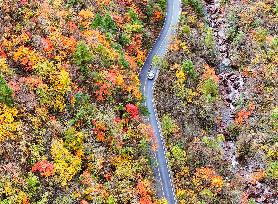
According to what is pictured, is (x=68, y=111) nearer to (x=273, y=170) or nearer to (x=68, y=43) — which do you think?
(x=68, y=43)

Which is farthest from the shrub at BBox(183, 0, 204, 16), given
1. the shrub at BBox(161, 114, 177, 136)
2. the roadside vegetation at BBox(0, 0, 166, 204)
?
the shrub at BBox(161, 114, 177, 136)

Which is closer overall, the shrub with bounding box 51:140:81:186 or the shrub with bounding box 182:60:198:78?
the shrub with bounding box 51:140:81:186

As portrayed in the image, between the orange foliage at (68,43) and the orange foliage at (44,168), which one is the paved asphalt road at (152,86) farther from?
the orange foliage at (44,168)


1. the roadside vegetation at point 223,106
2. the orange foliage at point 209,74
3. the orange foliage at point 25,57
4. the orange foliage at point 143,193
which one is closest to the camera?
the orange foliage at point 143,193

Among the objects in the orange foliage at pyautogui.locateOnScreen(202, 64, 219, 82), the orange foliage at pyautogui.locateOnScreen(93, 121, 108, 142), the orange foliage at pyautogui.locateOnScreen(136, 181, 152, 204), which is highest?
the orange foliage at pyautogui.locateOnScreen(202, 64, 219, 82)

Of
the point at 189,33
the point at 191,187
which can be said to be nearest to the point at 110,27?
the point at 189,33

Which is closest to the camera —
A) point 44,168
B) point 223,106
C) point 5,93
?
point 44,168

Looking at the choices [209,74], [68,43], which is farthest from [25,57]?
[209,74]

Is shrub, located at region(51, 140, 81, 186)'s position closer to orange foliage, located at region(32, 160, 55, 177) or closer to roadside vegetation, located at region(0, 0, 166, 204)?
roadside vegetation, located at region(0, 0, 166, 204)

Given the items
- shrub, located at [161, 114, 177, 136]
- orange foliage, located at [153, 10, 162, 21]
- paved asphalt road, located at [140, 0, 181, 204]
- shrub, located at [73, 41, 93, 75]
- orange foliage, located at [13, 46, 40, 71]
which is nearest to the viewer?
orange foliage, located at [13, 46, 40, 71]

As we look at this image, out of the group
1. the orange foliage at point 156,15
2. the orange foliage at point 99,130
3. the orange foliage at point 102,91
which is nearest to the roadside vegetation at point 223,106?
the orange foliage at point 156,15
